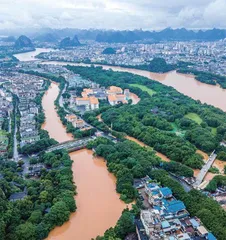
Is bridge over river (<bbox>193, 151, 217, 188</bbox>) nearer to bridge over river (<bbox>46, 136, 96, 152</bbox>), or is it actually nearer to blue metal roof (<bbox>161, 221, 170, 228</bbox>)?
blue metal roof (<bbox>161, 221, 170, 228</bbox>)

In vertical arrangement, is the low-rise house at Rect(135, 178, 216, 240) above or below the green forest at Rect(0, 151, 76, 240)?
above

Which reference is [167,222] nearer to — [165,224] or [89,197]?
[165,224]

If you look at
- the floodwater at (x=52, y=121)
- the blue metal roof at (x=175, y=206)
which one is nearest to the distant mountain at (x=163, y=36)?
the floodwater at (x=52, y=121)

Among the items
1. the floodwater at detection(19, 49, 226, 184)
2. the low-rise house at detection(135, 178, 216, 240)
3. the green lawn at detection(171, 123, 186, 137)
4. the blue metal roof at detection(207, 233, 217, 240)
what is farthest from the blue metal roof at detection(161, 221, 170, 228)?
the floodwater at detection(19, 49, 226, 184)

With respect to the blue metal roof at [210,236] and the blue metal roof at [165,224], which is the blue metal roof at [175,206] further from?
the blue metal roof at [210,236]

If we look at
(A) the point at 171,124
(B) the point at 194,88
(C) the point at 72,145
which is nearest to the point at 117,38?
(B) the point at 194,88
